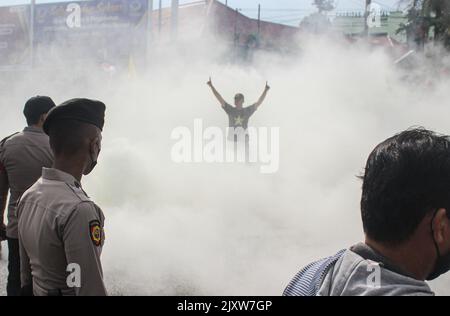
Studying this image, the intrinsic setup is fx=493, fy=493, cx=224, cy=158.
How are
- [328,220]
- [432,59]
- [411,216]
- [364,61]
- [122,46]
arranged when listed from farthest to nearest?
1. [122,46]
2. [432,59]
3. [364,61]
4. [328,220]
5. [411,216]

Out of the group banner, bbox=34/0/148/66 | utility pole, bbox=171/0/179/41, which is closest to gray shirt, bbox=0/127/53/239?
utility pole, bbox=171/0/179/41

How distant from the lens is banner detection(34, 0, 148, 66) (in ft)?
65.6

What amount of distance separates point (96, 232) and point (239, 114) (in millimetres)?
6559

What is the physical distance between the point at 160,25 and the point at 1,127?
29.7 ft

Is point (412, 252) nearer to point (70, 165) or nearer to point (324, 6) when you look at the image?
point (70, 165)

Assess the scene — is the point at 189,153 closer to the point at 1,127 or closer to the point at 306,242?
the point at 306,242

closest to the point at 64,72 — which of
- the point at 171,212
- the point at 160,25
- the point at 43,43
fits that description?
the point at 43,43

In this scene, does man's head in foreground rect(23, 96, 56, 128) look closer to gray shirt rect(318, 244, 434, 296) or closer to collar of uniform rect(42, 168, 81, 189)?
collar of uniform rect(42, 168, 81, 189)

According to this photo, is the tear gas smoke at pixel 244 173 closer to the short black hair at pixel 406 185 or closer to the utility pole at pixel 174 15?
the utility pole at pixel 174 15

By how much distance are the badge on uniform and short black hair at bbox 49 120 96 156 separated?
346 millimetres

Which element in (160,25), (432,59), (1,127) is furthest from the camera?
(160,25)

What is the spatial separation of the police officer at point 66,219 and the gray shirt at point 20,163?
1.18m

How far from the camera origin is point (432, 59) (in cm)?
1493

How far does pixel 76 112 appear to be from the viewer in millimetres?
1835
